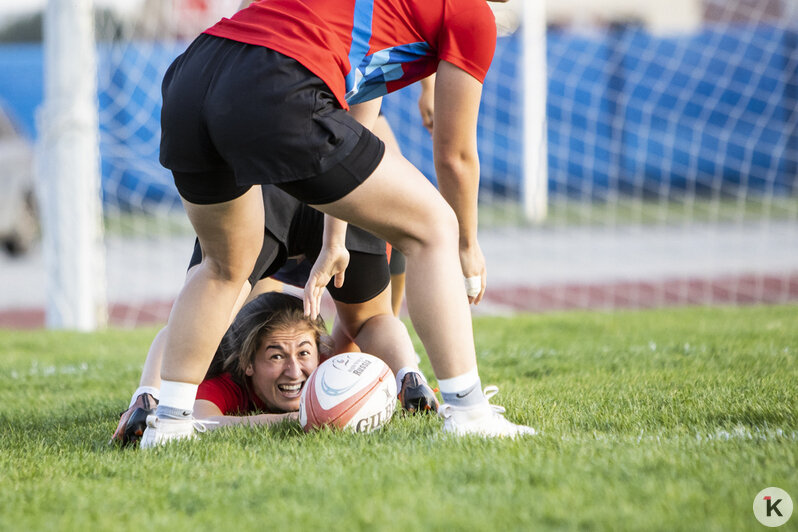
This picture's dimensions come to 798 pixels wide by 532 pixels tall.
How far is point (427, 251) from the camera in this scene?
2.44 m

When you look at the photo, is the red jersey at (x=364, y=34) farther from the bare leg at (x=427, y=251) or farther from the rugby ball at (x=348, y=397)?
the rugby ball at (x=348, y=397)

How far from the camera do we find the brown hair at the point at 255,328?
3.24 m

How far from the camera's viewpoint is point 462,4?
235 cm

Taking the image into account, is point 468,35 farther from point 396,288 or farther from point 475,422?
point 396,288

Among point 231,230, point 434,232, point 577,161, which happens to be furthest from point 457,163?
point 577,161

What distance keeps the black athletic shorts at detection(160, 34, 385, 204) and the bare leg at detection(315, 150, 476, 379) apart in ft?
0.30

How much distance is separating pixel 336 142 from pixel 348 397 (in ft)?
3.08

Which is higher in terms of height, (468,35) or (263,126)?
(468,35)

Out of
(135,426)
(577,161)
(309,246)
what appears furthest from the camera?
(577,161)

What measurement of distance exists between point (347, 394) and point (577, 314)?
3873mm

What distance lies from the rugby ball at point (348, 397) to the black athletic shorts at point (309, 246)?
1.76ft

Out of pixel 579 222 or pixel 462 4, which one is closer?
pixel 462 4

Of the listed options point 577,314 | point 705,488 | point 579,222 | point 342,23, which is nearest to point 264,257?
point 342,23

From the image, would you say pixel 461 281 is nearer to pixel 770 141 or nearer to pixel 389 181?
pixel 389 181
